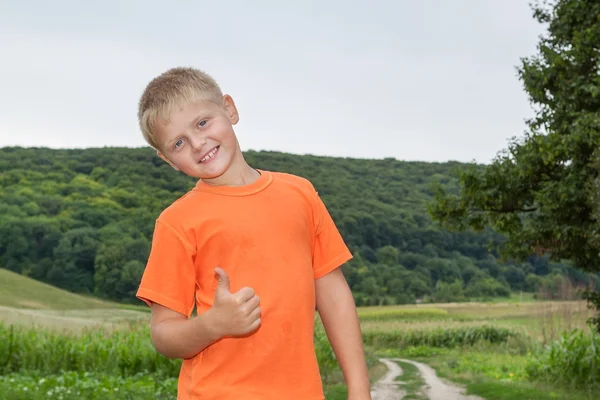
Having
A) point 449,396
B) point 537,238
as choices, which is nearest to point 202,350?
point 449,396

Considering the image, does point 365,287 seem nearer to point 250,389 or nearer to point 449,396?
point 449,396

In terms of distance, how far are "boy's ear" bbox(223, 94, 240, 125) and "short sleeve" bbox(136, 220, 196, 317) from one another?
1.33 ft

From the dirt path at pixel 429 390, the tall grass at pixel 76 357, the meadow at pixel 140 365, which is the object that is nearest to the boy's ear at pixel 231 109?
the meadow at pixel 140 365

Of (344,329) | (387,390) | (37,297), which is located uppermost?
(344,329)

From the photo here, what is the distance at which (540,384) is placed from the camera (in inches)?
650

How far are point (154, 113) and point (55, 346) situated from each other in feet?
48.2

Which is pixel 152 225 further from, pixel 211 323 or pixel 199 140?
pixel 211 323

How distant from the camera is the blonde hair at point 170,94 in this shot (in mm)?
2184

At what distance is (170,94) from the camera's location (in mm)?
2188

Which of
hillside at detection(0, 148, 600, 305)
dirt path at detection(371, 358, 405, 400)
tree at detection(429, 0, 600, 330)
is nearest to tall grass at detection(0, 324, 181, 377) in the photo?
dirt path at detection(371, 358, 405, 400)

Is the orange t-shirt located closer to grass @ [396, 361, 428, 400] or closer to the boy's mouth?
the boy's mouth

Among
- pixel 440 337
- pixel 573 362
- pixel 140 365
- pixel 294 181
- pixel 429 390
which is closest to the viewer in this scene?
pixel 294 181

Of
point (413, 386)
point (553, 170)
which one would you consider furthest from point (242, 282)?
point (553, 170)

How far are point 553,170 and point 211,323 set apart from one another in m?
20.5
